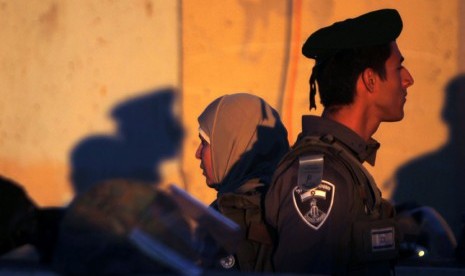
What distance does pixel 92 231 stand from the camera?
4.33ft

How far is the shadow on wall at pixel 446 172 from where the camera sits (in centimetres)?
420

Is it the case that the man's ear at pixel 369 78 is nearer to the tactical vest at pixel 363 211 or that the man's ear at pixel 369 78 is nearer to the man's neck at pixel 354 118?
the man's neck at pixel 354 118

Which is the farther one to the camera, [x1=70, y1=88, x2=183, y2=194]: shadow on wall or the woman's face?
[x1=70, y1=88, x2=183, y2=194]: shadow on wall

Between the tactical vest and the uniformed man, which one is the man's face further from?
the tactical vest

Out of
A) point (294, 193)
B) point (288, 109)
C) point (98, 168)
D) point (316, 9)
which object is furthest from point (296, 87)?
point (294, 193)

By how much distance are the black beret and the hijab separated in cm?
51

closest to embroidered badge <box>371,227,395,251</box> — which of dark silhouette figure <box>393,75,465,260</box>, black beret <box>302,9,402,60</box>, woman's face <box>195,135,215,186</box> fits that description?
black beret <box>302,9,402,60</box>

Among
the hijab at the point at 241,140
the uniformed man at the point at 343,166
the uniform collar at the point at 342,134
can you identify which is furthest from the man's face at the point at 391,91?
the hijab at the point at 241,140

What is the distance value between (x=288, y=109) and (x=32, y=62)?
1.31 m

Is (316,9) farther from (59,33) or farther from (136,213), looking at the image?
(136,213)

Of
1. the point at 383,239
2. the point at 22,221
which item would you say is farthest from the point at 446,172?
the point at 22,221

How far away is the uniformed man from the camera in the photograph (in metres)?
2.21

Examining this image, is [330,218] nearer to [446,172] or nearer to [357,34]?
[357,34]

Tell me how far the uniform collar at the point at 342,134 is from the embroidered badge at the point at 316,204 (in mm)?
252
